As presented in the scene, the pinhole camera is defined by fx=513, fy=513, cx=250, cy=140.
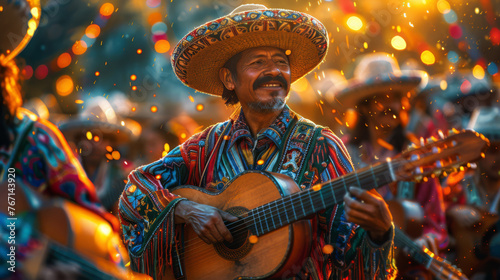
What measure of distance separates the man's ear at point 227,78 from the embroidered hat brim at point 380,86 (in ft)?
8.95

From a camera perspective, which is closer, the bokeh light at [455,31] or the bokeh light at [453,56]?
the bokeh light at [455,31]

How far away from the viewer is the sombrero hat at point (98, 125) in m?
7.18

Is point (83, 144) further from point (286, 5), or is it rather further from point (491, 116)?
point (491, 116)

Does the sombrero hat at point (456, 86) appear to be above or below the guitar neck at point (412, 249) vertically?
above

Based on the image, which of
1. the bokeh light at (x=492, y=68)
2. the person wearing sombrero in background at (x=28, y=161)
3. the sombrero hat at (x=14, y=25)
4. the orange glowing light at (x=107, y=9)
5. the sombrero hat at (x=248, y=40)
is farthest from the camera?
the orange glowing light at (x=107, y=9)

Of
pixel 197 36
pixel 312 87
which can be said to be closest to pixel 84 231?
pixel 197 36

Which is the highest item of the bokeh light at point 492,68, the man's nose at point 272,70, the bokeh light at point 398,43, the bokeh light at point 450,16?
the bokeh light at point 450,16

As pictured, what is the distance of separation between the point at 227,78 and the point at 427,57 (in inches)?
286

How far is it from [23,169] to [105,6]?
1024 cm

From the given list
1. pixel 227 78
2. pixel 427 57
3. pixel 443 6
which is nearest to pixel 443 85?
pixel 443 6

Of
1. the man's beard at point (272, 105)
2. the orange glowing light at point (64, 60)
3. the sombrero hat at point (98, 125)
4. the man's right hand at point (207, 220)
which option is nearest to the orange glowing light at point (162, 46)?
the orange glowing light at point (64, 60)

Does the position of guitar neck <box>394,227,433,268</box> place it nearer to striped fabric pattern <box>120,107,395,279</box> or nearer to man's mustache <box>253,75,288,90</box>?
striped fabric pattern <box>120,107,395,279</box>

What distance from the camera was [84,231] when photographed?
1.90 meters

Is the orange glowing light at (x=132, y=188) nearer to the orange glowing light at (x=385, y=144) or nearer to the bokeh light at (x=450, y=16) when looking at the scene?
the orange glowing light at (x=385, y=144)
